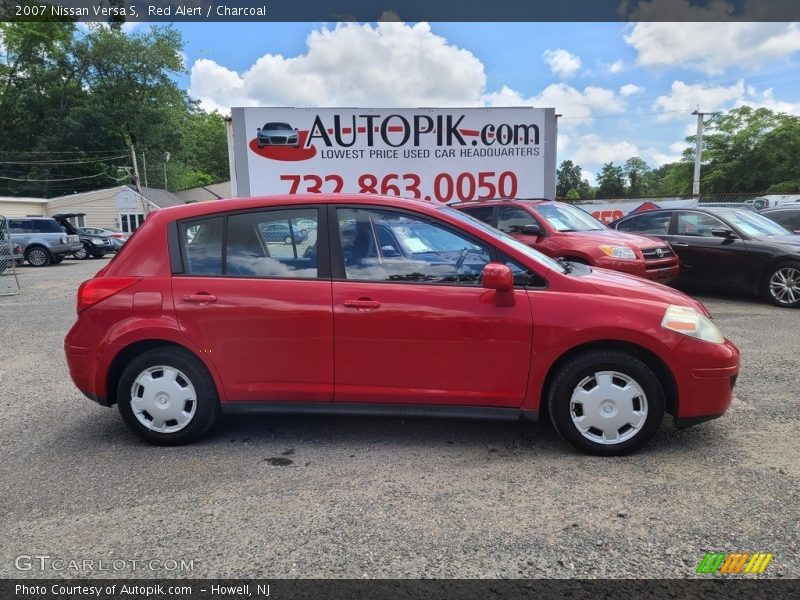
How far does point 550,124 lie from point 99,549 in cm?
1014

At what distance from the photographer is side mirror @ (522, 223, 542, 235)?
8102 mm

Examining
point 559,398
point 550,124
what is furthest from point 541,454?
point 550,124

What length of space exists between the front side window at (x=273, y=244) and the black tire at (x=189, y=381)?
64cm

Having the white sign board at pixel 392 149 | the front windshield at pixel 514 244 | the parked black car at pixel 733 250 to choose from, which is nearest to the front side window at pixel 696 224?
the parked black car at pixel 733 250

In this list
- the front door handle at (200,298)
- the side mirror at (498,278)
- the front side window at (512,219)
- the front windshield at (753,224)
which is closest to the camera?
the side mirror at (498,278)

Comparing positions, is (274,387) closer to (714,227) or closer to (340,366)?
(340,366)

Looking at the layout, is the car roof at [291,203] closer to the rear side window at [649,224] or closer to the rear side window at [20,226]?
the rear side window at [649,224]

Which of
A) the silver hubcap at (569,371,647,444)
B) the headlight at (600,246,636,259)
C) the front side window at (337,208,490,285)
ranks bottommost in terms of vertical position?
the silver hubcap at (569,371,647,444)

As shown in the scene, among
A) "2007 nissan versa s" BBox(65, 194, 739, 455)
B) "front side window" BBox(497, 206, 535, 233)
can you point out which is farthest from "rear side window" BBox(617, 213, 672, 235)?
"2007 nissan versa s" BBox(65, 194, 739, 455)

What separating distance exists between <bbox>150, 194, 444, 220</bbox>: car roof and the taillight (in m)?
0.51

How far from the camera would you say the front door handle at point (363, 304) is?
3375 mm

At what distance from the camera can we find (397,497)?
9.61ft

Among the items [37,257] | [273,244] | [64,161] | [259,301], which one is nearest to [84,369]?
[259,301]

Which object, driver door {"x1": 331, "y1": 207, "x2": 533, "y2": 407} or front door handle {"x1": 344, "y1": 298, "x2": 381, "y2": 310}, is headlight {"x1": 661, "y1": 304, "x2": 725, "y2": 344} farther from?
front door handle {"x1": 344, "y1": 298, "x2": 381, "y2": 310}
